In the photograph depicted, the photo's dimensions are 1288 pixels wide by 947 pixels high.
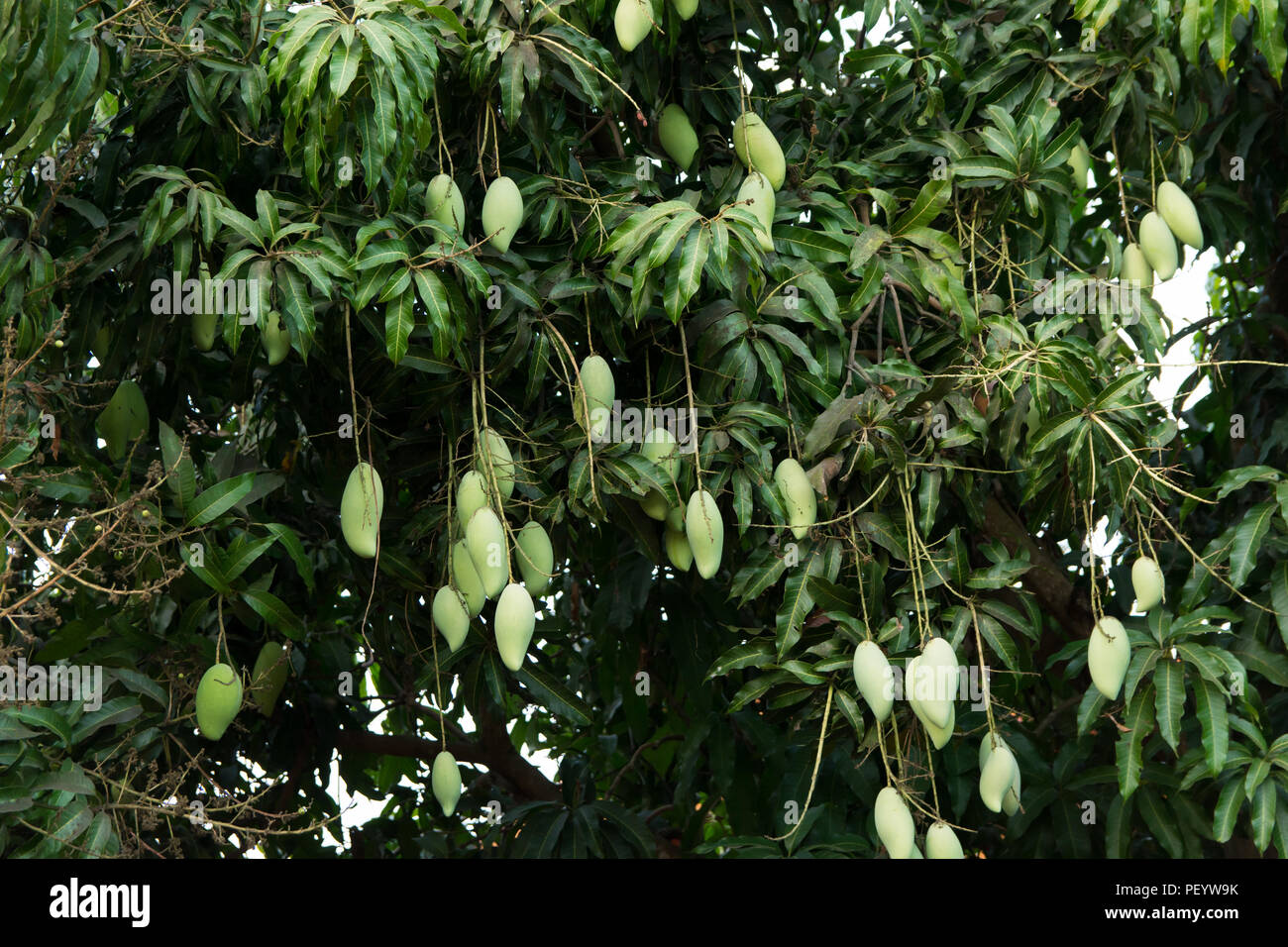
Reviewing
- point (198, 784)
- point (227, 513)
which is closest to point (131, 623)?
point (227, 513)

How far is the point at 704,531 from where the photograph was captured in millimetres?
2230

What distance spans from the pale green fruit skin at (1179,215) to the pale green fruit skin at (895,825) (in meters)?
1.23

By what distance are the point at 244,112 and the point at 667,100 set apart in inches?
30.4

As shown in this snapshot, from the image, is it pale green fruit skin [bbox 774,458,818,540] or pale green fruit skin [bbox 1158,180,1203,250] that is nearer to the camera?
pale green fruit skin [bbox 774,458,818,540]

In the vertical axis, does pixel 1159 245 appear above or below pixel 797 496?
above

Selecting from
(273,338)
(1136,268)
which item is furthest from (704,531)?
(1136,268)

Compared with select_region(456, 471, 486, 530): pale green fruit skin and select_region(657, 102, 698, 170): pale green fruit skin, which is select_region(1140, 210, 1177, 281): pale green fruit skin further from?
select_region(456, 471, 486, 530): pale green fruit skin

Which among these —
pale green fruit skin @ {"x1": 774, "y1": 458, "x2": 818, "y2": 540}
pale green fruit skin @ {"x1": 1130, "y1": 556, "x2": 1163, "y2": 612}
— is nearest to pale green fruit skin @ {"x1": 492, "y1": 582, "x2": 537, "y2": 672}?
pale green fruit skin @ {"x1": 774, "y1": 458, "x2": 818, "y2": 540}

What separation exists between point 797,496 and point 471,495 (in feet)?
1.69

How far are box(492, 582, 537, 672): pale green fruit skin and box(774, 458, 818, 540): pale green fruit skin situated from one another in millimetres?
438

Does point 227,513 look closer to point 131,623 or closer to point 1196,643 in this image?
point 131,623

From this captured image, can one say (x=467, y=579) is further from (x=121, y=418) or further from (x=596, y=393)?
(x=121, y=418)

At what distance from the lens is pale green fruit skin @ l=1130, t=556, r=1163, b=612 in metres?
2.28

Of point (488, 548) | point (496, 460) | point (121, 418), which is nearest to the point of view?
point (488, 548)
